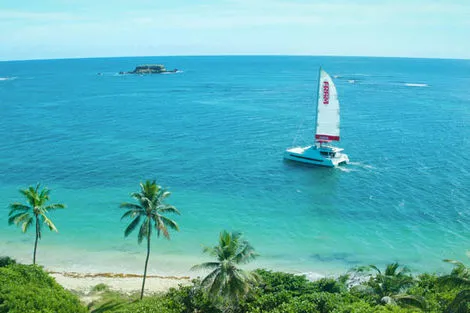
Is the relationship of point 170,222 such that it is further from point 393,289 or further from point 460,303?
point 460,303

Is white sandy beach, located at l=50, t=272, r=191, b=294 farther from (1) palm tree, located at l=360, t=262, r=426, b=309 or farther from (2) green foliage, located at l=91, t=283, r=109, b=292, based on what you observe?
(1) palm tree, located at l=360, t=262, r=426, b=309

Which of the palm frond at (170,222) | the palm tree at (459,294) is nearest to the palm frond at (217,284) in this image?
the palm frond at (170,222)

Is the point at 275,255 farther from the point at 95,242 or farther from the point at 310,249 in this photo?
the point at 95,242

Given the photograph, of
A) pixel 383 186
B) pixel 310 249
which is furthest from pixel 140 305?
pixel 383 186

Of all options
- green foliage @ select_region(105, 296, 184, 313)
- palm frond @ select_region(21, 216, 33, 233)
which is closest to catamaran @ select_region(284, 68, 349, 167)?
green foliage @ select_region(105, 296, 184, 313)

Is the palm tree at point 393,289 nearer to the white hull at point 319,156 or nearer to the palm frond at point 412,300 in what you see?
the palm frond at point 412,300
